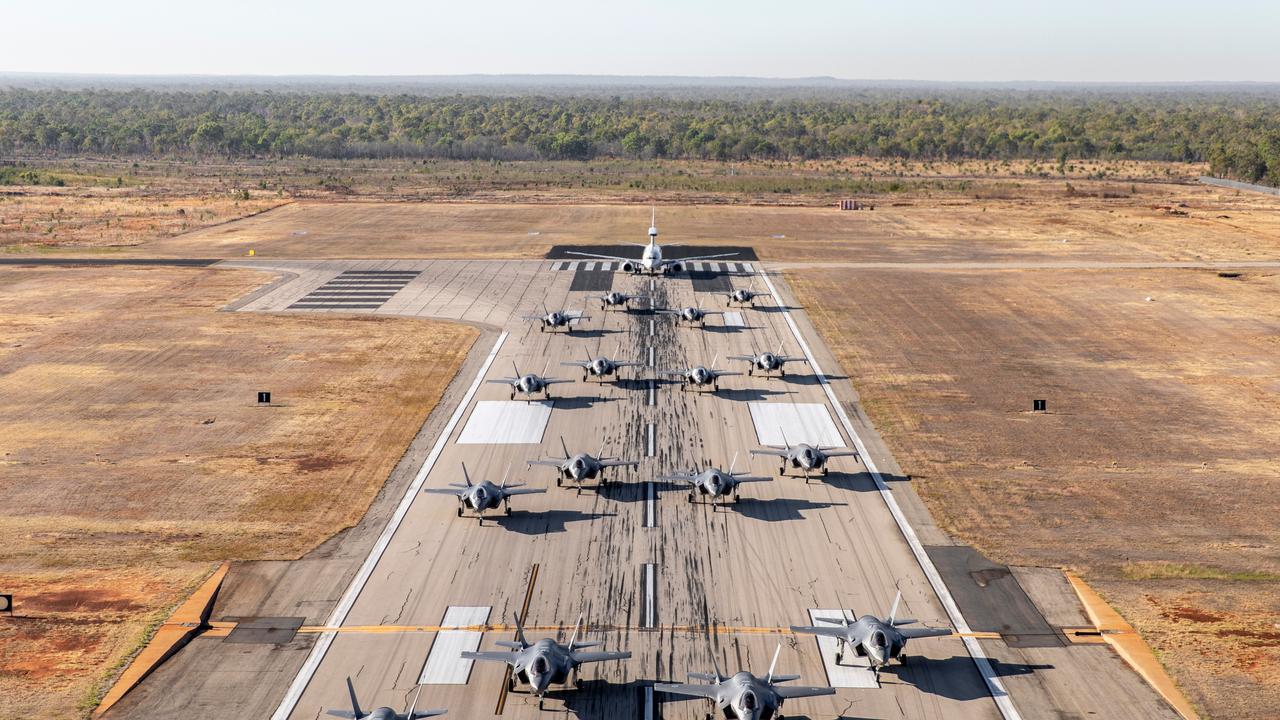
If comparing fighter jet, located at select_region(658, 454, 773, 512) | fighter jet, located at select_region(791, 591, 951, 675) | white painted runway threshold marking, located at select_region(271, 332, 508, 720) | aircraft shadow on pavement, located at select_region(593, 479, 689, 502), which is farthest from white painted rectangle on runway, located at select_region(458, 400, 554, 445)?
fighter jet, located at select_region(791, 591, 951, 675)

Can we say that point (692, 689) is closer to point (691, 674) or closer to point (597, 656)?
point (691, 674)

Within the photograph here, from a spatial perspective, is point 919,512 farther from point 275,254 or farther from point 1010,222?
point 1010,222

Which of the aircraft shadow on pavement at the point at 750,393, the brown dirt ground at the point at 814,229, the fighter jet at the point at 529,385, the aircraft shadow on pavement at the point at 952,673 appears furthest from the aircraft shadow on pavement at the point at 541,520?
the brown dirt ground at the point at 814,229

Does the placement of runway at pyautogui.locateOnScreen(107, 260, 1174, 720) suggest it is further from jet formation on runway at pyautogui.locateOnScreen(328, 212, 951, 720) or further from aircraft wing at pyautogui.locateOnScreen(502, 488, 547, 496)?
aircraft wing at pyautogui.locateOnScreen(502, 488, 547, 496)

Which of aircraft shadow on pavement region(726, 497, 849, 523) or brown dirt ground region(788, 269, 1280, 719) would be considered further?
aircraft shadow on pavement region(726, 497, 849, 523)

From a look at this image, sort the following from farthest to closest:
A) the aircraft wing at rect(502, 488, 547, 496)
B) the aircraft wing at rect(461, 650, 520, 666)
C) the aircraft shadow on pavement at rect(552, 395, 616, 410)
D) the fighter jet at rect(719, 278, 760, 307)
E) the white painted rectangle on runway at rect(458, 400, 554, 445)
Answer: the fighter jet at rect(719, 278, 760, 307)
the aircraft shadow on pavement at rect(552, 395, 616, 410)
the white painted rectangle on runway at rect(458, 400, 554, 445)
the aircraft wing at rect(502, 488, 547, 496)
the aircraft wing at rect(461, 650, 520, 666)
